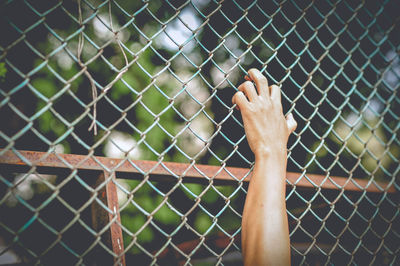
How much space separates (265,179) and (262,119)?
0.23m

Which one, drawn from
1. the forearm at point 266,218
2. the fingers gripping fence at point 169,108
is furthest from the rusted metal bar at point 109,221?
the fingers gripping fence at point 169,108

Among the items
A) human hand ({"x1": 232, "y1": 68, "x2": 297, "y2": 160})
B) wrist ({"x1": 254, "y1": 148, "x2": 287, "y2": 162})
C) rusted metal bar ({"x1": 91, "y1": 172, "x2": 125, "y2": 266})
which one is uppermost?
human hand ({"x1": 232, "y1": 68, "x2": 297, "y2": 160})

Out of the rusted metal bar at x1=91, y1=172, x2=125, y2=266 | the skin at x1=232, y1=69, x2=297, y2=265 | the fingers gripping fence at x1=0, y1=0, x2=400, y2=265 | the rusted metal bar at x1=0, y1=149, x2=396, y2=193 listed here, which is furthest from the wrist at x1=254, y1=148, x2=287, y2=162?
the fingers gripping fence at x1=0, y1=0, x2=400, y2=265

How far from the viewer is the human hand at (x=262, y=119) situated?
111 cm

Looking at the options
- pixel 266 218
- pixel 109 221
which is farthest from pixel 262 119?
pixel 109 221

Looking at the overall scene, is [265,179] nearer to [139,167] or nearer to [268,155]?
[268,155]

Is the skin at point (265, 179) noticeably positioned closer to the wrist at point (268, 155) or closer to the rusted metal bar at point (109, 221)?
the wrist at point (268, 155)

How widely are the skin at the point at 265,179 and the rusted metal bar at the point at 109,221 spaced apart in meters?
0.44

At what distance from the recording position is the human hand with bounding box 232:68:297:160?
111cm

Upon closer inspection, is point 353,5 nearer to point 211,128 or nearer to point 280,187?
point 211,128

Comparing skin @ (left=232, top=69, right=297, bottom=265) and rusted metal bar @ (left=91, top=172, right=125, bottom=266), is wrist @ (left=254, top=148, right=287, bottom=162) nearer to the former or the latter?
skin @ (left=232, top=69, right=297, bottom=265)

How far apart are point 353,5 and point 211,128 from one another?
1470 millimetres

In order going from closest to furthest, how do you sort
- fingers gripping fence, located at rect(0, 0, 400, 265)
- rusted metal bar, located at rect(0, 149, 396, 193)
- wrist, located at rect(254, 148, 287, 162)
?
rusted metal bar, located at rect(0, 149, 396, 193) → wrist, located at rect(254, 148, 287, 162) → fingers gripping fence, located at rect(0, 0, 400, 265)

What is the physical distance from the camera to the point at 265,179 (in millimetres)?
1055
